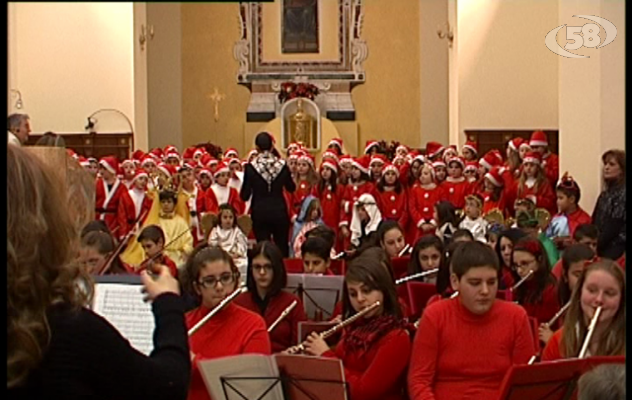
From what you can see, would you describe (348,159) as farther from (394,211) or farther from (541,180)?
(541,180)

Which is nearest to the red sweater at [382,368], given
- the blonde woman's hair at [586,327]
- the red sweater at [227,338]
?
the red sweater at [227,338]

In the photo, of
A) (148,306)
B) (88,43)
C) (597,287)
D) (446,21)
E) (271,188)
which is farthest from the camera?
(446,21)

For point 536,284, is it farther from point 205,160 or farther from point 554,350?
point 205,160

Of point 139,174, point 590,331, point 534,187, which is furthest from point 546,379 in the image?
point 139,174

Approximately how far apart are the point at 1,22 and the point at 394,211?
33.9ft

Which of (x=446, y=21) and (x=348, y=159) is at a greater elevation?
(x=446, y=21)

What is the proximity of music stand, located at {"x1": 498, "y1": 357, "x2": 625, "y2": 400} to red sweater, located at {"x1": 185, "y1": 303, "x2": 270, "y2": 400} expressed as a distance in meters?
1.15

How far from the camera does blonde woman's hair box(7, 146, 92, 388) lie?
1.87m

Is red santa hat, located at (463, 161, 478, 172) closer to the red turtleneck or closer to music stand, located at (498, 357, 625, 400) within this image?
the red turtleneck

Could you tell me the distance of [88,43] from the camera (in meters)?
16.3

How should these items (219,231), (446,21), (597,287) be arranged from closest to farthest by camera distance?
(597,287)
(219,231)
(446,21)

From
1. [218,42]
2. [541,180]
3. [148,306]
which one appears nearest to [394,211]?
[541,180]

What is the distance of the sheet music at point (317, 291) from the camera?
5426 millimetres

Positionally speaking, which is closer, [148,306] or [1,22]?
[1,22]
